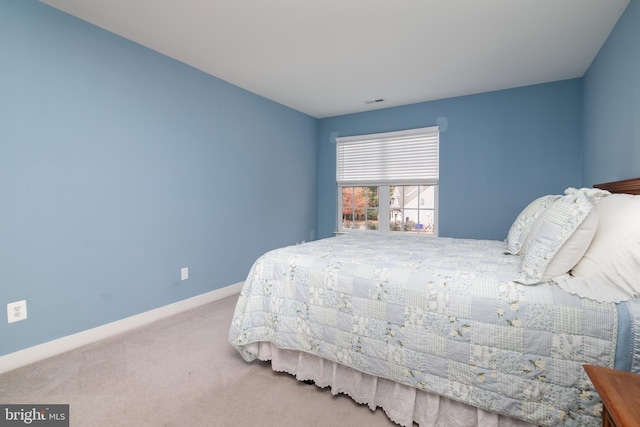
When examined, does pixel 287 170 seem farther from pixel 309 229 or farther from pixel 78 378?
pixel 78 378

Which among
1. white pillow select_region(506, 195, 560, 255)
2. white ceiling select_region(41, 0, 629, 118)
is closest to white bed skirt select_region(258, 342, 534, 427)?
white pillow select_region(506, 195, 560, 255)

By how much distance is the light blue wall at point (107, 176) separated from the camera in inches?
79.1

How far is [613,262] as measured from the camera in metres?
1.28

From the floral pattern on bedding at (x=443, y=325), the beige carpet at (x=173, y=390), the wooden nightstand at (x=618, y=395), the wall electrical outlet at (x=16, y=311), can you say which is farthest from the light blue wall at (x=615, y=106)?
the wall electrical outlet at (x=16, y=311)

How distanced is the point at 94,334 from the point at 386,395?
87.5 inches

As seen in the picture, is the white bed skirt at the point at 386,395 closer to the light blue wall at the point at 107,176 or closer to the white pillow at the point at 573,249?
the white pillow at the point at 573,249

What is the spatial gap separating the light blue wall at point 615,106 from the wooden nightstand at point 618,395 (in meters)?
1.75

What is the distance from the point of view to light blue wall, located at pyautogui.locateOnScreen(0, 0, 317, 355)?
2010mm

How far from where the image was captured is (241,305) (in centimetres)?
201

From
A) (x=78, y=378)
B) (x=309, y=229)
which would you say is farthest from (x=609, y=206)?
(x=309, y=229)

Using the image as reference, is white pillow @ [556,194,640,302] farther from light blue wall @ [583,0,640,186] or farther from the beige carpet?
the beige carpet

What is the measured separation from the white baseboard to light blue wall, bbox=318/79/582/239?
3126mm

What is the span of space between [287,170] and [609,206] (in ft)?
11.5

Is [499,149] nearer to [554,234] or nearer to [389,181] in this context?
[389,181]
